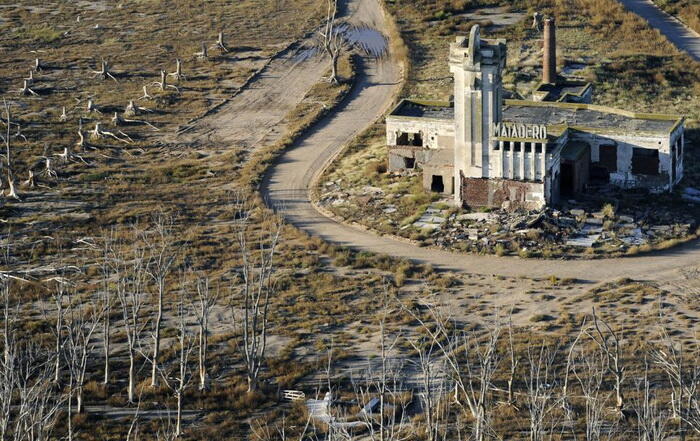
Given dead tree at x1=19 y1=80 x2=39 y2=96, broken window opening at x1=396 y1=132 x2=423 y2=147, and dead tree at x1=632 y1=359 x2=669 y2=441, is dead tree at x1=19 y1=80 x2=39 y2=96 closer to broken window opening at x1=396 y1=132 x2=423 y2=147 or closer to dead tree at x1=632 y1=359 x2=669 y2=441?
broken window opening at x1=396 y1=132 x2=423 y2=147

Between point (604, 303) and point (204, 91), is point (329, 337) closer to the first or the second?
point (604, 303)

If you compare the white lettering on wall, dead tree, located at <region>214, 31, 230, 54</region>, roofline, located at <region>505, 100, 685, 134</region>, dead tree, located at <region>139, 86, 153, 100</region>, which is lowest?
dead tree, located at <region>139, 86, 153, 100</region>

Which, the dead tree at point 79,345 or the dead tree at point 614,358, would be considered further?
the dead tree at point 79,345

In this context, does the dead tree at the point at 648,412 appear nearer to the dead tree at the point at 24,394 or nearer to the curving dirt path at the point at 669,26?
the dead tree at the point at 24,394

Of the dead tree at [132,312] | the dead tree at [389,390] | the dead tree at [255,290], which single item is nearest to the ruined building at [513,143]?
the dead tree at [255,290]

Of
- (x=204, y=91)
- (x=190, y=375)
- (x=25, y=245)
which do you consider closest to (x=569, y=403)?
(x=190, y=375)

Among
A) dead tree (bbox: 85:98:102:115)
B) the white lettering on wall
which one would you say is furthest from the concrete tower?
dead tree (bbox: 85:98:102:115)
